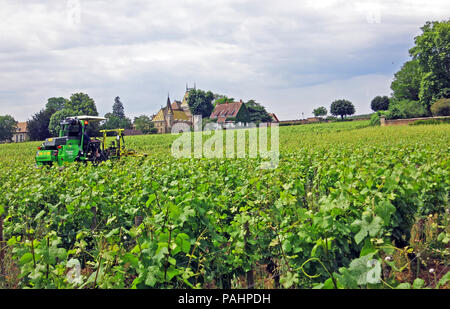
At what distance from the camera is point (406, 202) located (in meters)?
4.31

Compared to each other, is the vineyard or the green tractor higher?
the green tractor

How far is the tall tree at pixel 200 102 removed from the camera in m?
97.8

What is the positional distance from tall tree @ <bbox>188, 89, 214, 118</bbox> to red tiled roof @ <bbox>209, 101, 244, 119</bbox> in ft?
22.0

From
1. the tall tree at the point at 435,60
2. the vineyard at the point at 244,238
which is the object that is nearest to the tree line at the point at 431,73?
the tall tree at the point at 435,60

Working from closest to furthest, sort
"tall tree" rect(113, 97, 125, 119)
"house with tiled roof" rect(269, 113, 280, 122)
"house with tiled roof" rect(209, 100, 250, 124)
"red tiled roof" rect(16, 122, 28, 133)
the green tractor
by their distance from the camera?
the green tractor, "house with tiled roof" rect(269, 113, 280, 122), "house with tiled roof" rect(209, 100, 250, 124), "red tiled roof" rect(16, 122, 28, 133), "tall tree" rect(113, 97, 125, 119)

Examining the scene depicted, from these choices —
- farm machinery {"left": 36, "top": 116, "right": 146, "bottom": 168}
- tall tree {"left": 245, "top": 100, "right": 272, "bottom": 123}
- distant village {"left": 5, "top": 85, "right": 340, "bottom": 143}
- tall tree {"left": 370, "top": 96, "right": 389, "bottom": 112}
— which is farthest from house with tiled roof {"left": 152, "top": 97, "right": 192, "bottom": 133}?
farm machinery {"left": 36, "top": 116, "right": 146, "bottom": 168}

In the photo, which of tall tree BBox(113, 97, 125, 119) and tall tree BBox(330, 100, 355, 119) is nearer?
tall tree BBox(330, 100, 355, 119)

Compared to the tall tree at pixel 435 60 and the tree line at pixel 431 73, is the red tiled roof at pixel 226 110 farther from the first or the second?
the tall tree at pixel 435 60

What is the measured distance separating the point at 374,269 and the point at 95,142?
14.7 metres

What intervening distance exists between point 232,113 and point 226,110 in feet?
11.6

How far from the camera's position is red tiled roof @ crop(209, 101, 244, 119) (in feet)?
280
